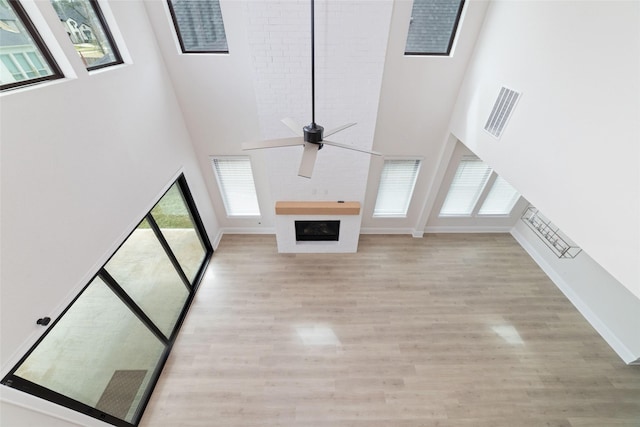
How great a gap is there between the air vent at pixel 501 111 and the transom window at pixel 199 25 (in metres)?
3.78

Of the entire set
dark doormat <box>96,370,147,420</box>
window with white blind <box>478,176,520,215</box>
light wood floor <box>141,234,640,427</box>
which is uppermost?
window with white blind <box>478,176,520,215</box>

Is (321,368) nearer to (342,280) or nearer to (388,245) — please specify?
(342,280)

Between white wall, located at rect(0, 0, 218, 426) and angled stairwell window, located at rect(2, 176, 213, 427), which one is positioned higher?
white wall, located at rect(0, 0, 218, 426)

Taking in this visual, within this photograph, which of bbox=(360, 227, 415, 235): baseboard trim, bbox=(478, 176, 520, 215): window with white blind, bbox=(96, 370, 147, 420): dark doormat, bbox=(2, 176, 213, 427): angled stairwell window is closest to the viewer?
bbox=(2, 176, 213, 427): angled stairwell window

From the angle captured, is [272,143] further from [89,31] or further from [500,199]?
[500,199]

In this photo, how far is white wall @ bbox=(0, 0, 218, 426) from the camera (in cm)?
180

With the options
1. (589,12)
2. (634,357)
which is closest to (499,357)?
(634,357)

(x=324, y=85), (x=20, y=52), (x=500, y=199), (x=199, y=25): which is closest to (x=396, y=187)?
(x=500, y=199)

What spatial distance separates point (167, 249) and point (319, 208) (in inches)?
99.5

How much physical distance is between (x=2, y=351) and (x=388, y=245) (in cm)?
532

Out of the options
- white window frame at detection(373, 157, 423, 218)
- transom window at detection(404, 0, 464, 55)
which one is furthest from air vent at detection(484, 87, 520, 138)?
white window frame at detection(373, 157, 423, 218)

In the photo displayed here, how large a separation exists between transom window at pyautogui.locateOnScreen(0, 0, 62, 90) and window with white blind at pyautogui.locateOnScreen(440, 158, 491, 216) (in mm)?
5722

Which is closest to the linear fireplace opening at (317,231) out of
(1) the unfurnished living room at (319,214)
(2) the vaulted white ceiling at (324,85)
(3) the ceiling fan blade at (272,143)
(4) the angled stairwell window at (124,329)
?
(1) the unfurnished living room at (319,214)

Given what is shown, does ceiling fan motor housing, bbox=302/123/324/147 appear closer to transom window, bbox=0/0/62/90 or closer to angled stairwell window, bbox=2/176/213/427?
transom window, bbox=0/0/62/90
